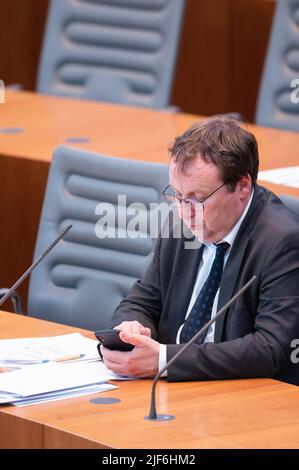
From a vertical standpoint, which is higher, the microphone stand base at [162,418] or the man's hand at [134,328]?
the man's hand at [134,328]

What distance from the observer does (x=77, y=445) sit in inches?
92.2

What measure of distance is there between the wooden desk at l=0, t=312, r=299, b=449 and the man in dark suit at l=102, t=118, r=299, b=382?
6cm

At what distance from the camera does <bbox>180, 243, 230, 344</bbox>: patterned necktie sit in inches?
117

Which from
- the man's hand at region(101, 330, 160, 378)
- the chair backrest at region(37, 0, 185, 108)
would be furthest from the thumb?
the chair backrest at region(37, 0, 185, 108)

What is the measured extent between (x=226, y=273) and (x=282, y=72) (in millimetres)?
2247

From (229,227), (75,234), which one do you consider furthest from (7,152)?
(229,227)

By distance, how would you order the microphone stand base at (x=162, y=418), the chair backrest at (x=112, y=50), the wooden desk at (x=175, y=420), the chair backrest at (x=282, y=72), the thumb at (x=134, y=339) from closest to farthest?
the wooden desk at (x=175, y=420)
the microphone stand base at (x=162, y=418)
the thumb at (x=134, y=339)
the chair backrest at (x=282, y=72)
the chair backrest at (x=112, y=50)

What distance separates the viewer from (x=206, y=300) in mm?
2996

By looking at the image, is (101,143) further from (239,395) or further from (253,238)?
(239,395)

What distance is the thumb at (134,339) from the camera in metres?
2.73

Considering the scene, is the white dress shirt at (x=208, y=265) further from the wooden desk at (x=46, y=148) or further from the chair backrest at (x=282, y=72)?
the chair backrest at (x=282, y=72)

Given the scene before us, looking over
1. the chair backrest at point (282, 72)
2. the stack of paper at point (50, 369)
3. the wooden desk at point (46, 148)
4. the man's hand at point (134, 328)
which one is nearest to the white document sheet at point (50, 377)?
the stack of paper at point (50, 369)

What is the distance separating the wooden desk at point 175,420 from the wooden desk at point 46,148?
1480 mm

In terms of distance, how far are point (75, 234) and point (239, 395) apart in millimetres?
1259
